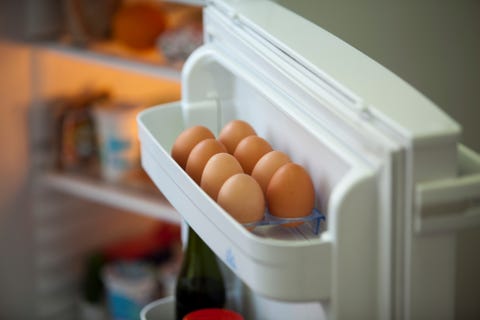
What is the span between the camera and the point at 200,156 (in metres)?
1.07

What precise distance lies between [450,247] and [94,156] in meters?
1.58

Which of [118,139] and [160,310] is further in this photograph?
[118,139]

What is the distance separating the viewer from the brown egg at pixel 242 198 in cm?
97

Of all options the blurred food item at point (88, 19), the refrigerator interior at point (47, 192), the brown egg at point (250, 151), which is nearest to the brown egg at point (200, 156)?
the brown egg at point (250, 151)

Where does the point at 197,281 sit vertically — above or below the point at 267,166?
below

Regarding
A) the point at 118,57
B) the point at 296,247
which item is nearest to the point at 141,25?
the point at 118,57

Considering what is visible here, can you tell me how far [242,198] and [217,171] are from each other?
0.21ft

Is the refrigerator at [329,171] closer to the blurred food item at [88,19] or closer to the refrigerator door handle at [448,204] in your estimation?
the refrigerator door handle at [448,204]

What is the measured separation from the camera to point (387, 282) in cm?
85

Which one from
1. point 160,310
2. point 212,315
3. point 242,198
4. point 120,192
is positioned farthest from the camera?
point 120,192

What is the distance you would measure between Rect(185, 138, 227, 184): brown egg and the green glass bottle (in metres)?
0.28

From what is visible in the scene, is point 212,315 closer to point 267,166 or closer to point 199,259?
point 199,259

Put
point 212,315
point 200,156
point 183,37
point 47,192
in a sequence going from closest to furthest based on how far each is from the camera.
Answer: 1. point 200,156
2. point 212,315
3. point 183,37
4. point 47,192

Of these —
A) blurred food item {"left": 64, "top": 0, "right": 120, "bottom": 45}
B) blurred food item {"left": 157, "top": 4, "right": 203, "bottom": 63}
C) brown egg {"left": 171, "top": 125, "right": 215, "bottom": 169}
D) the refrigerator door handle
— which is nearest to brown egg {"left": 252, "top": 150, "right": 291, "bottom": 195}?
brown egg {"left": 171, "top": 125, "right": 215, "bottom": 169}
